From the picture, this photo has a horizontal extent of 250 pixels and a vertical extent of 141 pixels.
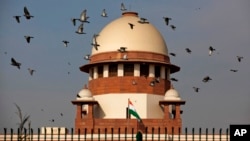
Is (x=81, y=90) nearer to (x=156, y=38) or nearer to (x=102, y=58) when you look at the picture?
(x=102, y=58)

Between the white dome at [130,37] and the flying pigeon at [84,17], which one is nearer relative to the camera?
the flying pigeon at [84,17]

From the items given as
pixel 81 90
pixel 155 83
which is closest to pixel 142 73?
pixel 155 83

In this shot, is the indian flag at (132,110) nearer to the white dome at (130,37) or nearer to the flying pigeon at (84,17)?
the white dome at (130,37)

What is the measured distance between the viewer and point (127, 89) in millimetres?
41375

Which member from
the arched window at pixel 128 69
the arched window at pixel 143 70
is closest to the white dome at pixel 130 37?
the arched window at pixel 143 70

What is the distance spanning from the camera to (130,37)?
41.9m

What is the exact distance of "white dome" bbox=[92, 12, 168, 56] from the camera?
41875 millimetres

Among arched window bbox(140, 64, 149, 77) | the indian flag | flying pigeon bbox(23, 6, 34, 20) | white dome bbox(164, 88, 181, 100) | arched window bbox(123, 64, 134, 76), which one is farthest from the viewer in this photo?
arched window bbox(140, 64, 149, 77)

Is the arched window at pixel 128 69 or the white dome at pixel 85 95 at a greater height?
the arched window at pixel 128 69

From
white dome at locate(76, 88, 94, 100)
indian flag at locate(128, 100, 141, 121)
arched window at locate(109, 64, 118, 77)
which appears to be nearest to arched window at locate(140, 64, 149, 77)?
arched window at locate(109, 64, 118, 77)

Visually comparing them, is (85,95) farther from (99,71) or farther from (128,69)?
(128,69)

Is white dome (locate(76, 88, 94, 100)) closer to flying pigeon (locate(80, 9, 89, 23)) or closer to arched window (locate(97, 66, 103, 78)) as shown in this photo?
arched window (locate(97, 66, 103, 78))

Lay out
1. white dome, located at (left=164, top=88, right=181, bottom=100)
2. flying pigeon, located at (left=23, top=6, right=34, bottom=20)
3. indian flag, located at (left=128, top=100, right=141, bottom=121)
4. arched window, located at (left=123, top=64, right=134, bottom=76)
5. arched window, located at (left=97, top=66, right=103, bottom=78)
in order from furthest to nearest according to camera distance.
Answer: arched window, located at (left=97, top=66, right=103, bottom=78), arched window, located at (left=123, top=64, right=134, bottom=76), white dome, located at (left=164, top=88, right=181, bottom=100), indian flag, located at (left=128, top=100, right=141, bottom=121), flying pigeon, located at (left=23, top=6, right=34, bottom=20)

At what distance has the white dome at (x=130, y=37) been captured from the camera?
41875mm
